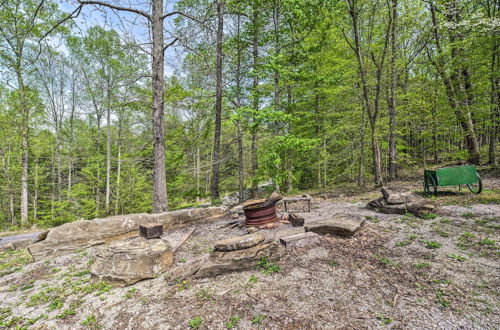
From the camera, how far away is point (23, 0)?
1124cm

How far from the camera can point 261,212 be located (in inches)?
207

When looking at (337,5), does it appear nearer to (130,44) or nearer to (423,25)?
(423,25)

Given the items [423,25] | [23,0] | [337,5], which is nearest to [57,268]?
[337,5]

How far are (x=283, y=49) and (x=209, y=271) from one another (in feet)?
32.7

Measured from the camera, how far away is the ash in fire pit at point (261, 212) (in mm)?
5246

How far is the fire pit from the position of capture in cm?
524

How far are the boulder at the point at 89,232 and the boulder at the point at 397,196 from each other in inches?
233

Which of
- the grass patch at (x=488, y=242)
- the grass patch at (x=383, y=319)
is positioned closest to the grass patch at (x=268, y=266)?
the grass patch at (x=383, y=319)

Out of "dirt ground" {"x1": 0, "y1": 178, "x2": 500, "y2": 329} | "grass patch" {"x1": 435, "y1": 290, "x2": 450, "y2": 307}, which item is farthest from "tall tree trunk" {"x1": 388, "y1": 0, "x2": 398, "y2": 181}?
"grass patch" {"x1": 435, "y1": 290, "x2": 450, "y2": 307}

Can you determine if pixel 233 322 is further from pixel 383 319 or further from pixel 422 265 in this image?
pixel 422 265

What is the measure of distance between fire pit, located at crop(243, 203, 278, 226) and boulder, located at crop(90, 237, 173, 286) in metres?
2.15

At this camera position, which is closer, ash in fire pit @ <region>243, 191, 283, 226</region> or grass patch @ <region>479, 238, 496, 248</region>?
grass patch @ <region>479, 238, 496, 248</region>

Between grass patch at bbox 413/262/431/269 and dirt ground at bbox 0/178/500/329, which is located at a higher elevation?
grass patch at bbox 413/262/431/269

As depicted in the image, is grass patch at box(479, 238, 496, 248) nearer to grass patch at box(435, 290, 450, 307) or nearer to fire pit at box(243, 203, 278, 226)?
grass patch at box(435, 290, 450, 307)
